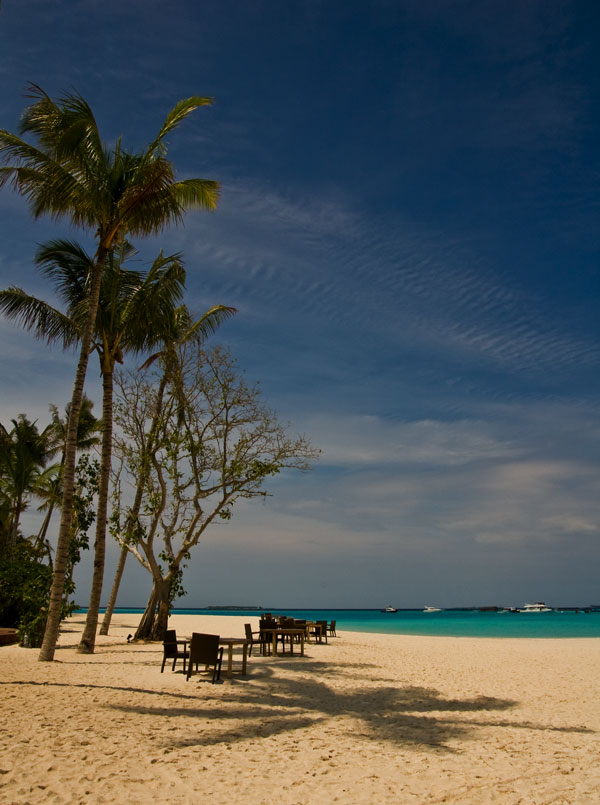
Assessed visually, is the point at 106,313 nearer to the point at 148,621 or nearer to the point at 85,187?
the point at 85,187

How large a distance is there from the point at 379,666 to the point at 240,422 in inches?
321

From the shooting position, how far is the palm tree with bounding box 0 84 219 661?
11.8m

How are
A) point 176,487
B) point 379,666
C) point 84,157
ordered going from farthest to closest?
1. point 176,487
2. point 379,666
3. point 84,157

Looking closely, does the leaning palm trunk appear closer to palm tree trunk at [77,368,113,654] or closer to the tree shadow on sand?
palm tree trunk at [77,368,113,654]

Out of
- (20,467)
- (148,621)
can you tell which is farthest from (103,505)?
(20,467)

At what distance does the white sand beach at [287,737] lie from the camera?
497cm

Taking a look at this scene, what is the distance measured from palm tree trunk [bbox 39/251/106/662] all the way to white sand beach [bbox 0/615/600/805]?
22.9 inches

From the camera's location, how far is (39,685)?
29.8ft

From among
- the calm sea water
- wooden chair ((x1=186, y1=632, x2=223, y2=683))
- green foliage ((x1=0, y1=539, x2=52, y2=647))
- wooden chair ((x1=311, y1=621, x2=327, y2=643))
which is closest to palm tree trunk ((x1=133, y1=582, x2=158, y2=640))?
green foliage ((x1=0, y1=539, x2=52, y2=647))

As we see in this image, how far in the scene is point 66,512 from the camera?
39.4ft

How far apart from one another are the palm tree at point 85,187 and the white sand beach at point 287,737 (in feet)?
14.5

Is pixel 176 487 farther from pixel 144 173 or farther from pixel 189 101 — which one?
pixel 189 101

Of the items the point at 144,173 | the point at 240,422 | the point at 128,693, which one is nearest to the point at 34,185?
the point at 144,173

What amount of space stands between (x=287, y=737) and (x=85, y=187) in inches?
436
